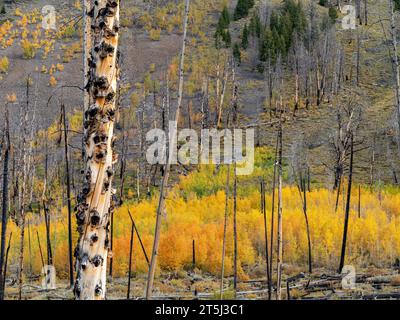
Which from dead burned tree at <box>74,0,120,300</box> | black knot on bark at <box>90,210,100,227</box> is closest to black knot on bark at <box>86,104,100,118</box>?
dead burned tree at <box>74,0,120,300</box>

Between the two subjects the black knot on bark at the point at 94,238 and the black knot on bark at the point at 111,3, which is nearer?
the black knot on bark at the point at 94,238

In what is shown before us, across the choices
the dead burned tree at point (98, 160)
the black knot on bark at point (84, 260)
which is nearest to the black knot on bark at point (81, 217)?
the dead burned tree at point (98, 160)

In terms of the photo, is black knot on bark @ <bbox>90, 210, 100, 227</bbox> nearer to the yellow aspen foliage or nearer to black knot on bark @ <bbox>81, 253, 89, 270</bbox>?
black knot on bark @ <bbox>81, 253, 89, 270</bbox>

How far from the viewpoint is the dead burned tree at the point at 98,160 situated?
409 centimetres

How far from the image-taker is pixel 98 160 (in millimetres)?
4211

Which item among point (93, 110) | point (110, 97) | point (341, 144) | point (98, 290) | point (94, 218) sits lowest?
point (341, 144)

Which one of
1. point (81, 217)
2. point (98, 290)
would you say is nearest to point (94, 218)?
point (81, 217)

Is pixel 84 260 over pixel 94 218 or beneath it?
beneath

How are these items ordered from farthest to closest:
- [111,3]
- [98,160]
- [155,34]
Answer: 1. [155,34]
2. [111,3]
3. [98,160]

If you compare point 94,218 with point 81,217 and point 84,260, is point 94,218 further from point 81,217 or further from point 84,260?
point 84,260

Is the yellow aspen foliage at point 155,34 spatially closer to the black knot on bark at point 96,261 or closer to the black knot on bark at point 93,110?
the black knot on bark at point 93,110

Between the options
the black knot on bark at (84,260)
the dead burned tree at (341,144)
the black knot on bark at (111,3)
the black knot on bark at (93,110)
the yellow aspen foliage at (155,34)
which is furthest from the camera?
the yellow aspen foliage at (155,34)
